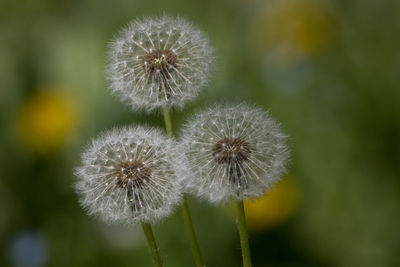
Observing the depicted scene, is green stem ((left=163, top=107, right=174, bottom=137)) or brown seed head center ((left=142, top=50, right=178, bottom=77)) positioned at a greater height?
brown seed head center ((left=142, top=50, right=178, bottom=77))

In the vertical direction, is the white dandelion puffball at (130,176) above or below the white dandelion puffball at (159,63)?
below

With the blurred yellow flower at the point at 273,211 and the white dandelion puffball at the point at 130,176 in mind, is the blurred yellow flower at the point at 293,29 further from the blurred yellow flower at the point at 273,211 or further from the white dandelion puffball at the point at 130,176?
the white dandelion puffball at the point at 130,176

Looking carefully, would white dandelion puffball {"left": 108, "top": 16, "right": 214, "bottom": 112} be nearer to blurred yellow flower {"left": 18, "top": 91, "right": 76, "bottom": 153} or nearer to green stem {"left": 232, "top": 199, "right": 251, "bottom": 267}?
green stem {"left": 232, "top": 199, "right": 251, "bottom": 267}

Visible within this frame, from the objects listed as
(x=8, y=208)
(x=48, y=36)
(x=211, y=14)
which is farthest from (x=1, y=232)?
(x=211, y=14)

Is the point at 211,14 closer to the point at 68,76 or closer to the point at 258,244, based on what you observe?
the point at 68,76

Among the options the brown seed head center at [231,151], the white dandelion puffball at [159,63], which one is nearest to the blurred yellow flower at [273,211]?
the white dandelion puffball at [159,63]

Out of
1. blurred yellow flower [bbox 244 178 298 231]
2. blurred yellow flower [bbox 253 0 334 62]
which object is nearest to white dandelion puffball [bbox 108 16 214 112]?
blurred yellow flower [bbox 244 178 298 231]
